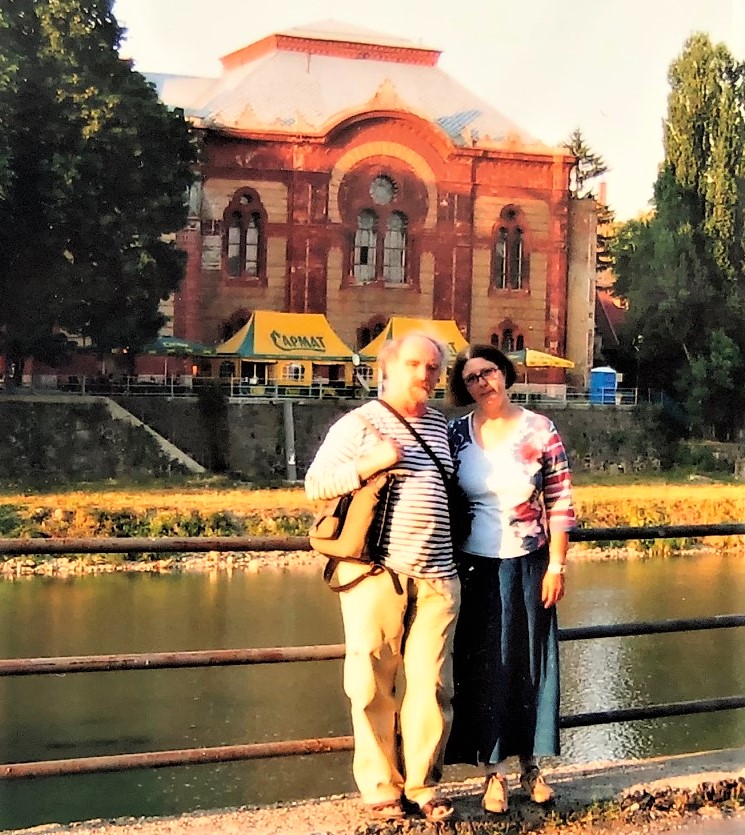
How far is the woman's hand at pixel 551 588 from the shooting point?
2250 mm

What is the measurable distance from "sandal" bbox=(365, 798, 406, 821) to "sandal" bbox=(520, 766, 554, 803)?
0.98ft

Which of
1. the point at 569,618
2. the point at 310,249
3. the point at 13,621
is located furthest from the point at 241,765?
the point at 310,249

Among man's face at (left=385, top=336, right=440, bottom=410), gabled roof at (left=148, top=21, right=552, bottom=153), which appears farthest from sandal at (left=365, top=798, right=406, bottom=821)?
gabled roof at (left=148, top=21, right=552, bottom=153)

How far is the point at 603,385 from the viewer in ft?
24.0

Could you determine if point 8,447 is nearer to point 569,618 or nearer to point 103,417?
point 103,417

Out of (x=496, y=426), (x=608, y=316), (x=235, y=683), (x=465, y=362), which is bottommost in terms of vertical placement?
(x=235, y=683)

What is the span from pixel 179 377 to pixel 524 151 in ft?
7.96

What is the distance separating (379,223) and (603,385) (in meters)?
1.79

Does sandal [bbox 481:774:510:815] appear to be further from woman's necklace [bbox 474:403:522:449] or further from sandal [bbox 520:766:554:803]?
woman's necklace [bbox 474:403:522:449]

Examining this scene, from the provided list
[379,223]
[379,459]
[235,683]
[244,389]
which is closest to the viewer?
[379,459]

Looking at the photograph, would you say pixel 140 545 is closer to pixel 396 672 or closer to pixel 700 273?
pixel 396 672

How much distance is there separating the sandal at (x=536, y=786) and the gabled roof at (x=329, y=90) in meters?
3.51

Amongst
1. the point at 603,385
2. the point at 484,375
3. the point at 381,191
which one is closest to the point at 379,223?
the point at 381,191

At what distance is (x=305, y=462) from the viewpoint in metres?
7.09
